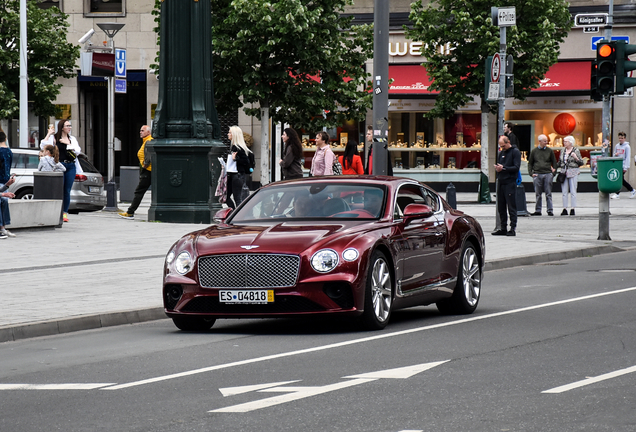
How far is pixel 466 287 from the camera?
10.9m

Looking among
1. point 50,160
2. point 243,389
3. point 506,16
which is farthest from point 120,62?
point 243,389

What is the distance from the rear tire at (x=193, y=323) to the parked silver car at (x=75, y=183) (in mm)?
14324

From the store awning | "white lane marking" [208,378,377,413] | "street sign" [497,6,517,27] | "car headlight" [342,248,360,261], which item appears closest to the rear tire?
"car headlight" [342,248,360,261]

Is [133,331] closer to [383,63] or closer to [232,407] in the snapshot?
[232,407]

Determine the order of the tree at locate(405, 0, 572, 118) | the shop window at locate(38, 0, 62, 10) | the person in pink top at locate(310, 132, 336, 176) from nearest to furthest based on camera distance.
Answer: the person in pink top at locate(310, 132, 336, 176)
the tree at locate(405, 0, 572, 118)
the shop window at locate(38, 0, 62, 10)

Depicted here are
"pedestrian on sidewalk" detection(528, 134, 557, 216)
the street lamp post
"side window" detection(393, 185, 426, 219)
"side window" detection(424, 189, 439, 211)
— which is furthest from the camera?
"pedestrian on sidewalk" detection(528, 134, 557, 216)

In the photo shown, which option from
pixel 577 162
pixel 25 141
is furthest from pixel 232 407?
pixel 25 141

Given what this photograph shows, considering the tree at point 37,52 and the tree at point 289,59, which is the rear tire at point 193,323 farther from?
the tree at point 37,52

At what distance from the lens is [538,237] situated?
794 inches

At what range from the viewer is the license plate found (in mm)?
9086

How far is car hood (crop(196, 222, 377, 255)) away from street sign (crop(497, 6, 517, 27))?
13113 millimetres

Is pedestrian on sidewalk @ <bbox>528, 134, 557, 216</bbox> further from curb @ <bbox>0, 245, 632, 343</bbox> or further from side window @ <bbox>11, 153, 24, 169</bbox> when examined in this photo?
curb @ <bbox>0, 245, 632, 343</bbox>

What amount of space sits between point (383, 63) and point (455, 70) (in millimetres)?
16515

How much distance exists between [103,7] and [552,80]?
1515cm
